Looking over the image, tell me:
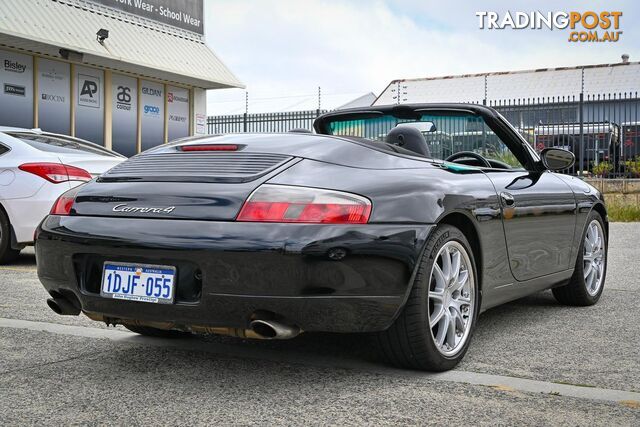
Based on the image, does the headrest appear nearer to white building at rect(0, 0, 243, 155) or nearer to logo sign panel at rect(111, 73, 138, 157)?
white building at rect(0, 0, 243, 155)

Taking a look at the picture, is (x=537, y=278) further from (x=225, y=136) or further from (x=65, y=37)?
(x=65, y=37)

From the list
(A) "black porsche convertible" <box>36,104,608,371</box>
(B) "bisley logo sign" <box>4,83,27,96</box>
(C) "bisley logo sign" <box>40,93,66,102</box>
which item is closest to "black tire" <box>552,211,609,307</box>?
(A) "black porsche convertible" <box>36,104,608,371</box>

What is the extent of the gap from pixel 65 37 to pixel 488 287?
42.6ft

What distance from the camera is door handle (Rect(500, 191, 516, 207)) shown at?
422 centimetres

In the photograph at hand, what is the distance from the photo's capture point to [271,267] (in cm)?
309

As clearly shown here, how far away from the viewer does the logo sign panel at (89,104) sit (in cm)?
1708

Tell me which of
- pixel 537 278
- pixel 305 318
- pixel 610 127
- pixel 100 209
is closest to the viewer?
pixel 305 318

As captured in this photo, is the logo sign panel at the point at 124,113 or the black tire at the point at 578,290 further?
the logo sign panel at the point at 124,113

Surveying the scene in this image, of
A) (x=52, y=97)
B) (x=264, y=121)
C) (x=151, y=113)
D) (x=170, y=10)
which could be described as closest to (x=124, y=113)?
(x=151, y=113)

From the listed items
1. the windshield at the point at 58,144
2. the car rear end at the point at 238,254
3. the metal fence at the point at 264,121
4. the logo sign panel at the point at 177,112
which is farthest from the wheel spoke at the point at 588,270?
the logo sign panel at the point at 177,112

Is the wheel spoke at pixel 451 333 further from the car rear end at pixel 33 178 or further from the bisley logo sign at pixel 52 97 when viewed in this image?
the bisley logo sign at pixel 52 97

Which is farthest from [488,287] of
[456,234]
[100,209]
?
[100,209]

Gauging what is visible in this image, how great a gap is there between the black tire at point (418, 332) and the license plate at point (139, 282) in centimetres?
92

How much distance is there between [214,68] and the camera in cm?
1959
